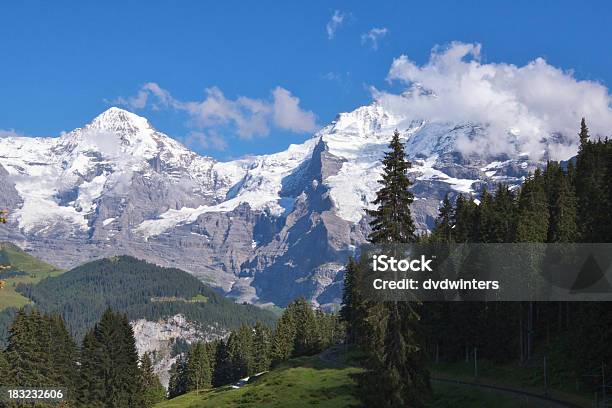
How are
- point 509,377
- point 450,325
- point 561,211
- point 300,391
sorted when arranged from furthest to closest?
point 561,211 → point 450,325 → point 300,391 → point 509,377

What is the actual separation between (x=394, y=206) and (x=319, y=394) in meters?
52.0

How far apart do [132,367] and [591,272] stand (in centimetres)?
7307

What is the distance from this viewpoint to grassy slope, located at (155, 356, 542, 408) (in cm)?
6969

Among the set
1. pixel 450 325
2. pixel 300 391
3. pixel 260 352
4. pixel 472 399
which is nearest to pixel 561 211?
pixel 450 325

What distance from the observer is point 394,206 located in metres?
46.8

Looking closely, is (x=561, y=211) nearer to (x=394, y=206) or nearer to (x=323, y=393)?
(x=323, y=393)

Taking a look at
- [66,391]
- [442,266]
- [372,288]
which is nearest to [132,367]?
[66,391]

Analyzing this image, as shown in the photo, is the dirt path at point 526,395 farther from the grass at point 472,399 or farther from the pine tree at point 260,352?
the pine tree at point 260,352

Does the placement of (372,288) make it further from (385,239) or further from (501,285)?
(501,285)

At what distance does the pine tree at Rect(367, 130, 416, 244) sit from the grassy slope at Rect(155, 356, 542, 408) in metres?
23.9

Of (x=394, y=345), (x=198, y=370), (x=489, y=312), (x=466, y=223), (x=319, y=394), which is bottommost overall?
(x=198, y=370)

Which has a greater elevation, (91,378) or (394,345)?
(394,345)

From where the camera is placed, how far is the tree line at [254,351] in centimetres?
16812

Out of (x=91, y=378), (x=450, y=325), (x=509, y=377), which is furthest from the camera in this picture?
(x=91, y=378)
